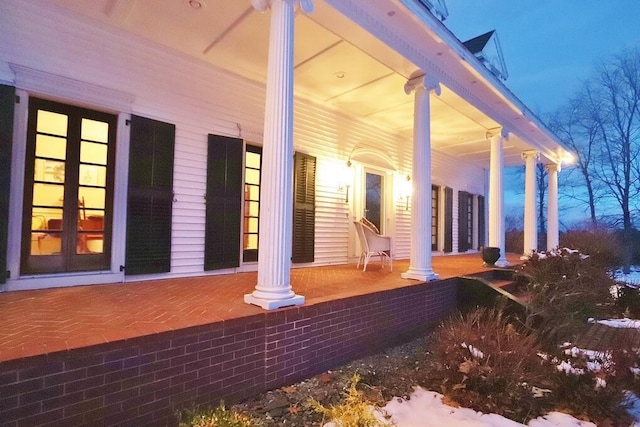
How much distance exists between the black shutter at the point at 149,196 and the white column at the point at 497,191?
229 inches

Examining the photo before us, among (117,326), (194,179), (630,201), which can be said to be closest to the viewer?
(117,326)

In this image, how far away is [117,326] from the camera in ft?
7.73

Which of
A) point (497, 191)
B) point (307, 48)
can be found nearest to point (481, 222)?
point (497, 191)

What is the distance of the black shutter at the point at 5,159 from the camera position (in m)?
3.34

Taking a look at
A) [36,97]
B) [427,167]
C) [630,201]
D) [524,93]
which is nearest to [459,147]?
[427,167]

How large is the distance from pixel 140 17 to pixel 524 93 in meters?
69.9

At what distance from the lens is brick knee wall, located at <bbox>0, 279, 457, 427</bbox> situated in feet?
6.08

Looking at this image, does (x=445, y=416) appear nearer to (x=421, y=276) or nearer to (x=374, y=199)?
(x=421, y=276)

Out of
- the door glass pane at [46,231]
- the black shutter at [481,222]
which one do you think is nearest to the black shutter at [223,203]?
the door glass pane at [46,231]

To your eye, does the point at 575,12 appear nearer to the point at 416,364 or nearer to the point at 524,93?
the point at 524,93

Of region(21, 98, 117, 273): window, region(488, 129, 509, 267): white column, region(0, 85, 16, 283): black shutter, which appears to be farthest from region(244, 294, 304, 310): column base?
region(488, 129, 509, 267): white column

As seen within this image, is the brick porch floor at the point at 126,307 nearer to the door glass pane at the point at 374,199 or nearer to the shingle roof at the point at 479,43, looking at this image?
the door glass pane at the point at 374,199

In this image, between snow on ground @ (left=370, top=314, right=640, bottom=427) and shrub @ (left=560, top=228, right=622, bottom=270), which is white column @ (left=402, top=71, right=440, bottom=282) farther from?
shrub @ (left=560, top=228, right=622, bottom=270)

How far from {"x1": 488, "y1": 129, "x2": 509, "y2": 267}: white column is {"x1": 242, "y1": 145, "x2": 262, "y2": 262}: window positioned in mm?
4588
